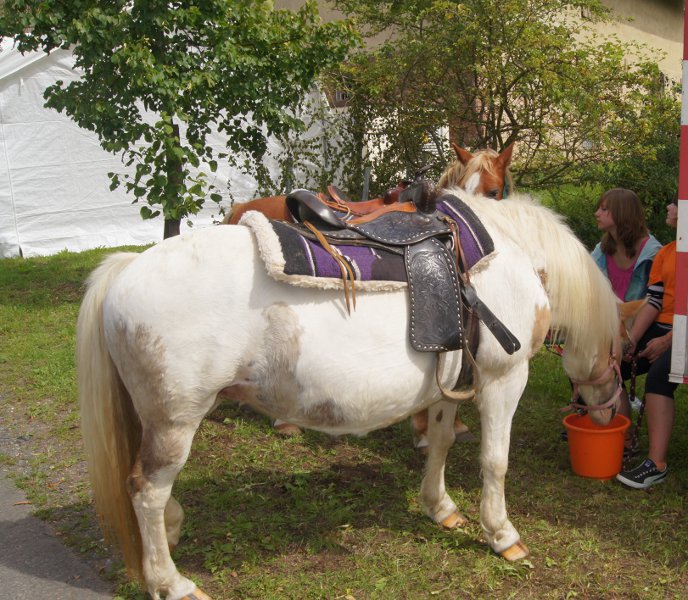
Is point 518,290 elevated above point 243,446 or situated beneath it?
elevated above

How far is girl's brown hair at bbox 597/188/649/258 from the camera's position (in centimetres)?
395

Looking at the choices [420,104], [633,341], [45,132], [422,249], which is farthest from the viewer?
[45,132]

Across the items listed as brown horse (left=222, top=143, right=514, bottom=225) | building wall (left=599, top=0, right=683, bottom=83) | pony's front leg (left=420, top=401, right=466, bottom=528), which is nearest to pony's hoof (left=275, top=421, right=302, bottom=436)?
pony's front leg (left=420, top=401, right=466, bottom=528)

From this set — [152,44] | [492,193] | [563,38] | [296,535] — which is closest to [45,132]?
[152,44]

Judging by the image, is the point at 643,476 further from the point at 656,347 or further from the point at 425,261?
the point at 425,261

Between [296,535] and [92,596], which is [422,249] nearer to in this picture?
[296,535]

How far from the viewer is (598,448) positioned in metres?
3.61

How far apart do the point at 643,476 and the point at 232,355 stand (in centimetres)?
244

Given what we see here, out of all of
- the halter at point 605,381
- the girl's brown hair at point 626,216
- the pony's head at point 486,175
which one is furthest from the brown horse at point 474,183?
the halter at point 605,381

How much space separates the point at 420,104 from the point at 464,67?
67 cm

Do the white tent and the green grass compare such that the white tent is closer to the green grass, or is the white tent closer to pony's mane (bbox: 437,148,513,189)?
pony's mane (bbox: 437,148,513,189)

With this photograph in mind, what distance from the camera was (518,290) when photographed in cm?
279

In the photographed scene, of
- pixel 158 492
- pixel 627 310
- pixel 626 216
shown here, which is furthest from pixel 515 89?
pixel 158 492

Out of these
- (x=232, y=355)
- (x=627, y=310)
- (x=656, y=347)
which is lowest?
(x=656, y=347)
